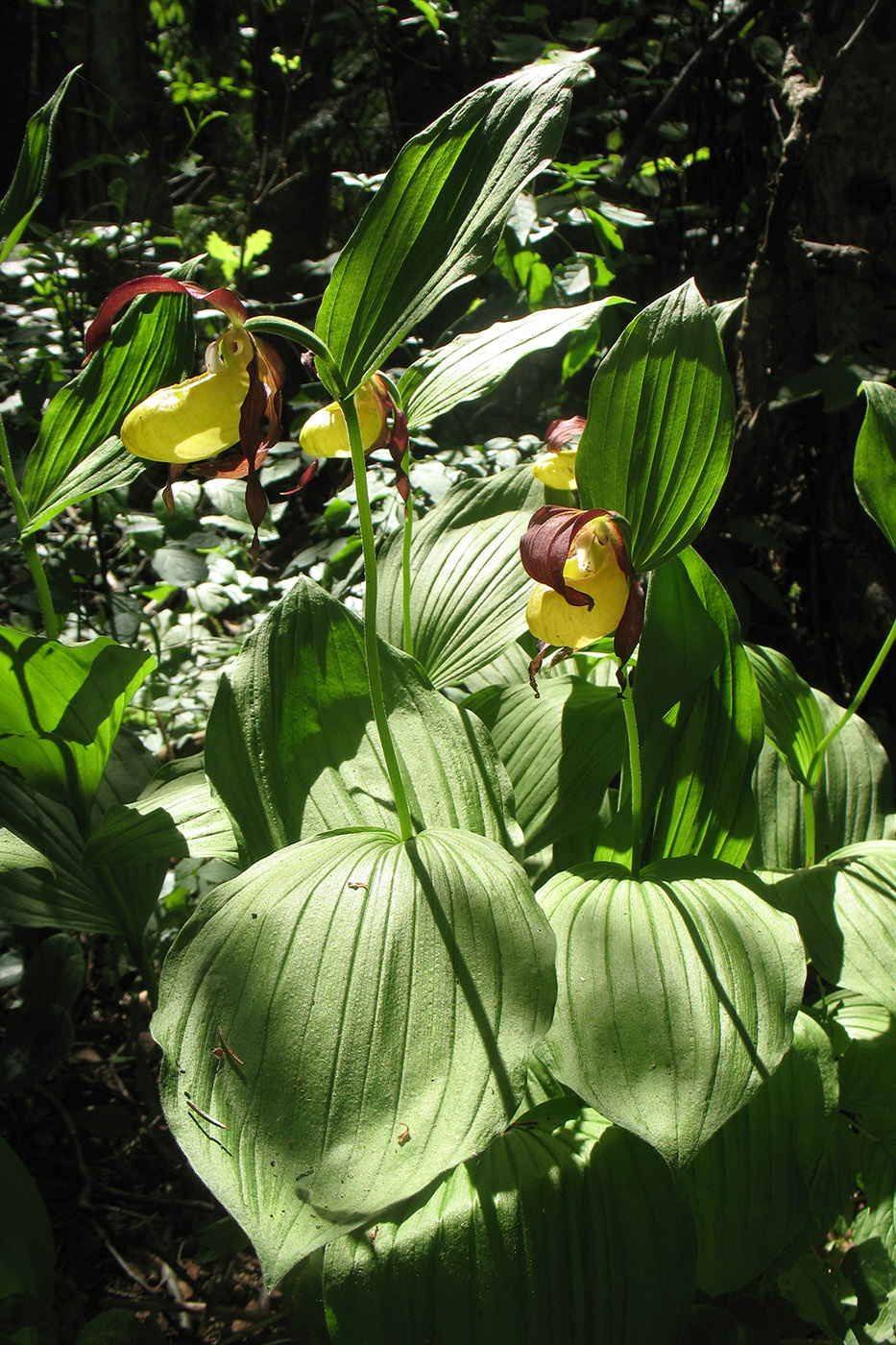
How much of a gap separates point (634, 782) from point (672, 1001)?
233mm

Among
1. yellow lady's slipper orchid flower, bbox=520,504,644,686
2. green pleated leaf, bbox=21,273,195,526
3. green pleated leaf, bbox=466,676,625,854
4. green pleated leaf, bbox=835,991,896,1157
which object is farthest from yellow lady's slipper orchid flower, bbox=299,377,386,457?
green pleated leaf, bbox=835,991,896,1157

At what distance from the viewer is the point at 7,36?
337 centimetres

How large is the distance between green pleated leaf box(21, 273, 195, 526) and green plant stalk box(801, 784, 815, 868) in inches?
36.3

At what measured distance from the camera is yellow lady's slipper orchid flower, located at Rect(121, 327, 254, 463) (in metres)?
0.79

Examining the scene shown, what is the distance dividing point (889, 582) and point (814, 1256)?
1.35m

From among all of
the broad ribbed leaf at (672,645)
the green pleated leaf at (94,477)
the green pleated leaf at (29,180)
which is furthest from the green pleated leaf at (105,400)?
the broad ribbed leaf at (672,645)

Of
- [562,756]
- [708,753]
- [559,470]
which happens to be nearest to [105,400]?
[559,470]

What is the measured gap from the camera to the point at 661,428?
77 centimetres

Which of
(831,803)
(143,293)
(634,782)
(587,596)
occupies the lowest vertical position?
(831,803)

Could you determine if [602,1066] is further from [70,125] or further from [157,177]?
[70,125]

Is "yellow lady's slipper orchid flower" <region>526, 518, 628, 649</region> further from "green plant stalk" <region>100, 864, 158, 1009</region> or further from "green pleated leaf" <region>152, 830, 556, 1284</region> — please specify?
"green plant stalk" <region>100, 864, 158, 1009</region>

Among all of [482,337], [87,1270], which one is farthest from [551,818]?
[87,1270]

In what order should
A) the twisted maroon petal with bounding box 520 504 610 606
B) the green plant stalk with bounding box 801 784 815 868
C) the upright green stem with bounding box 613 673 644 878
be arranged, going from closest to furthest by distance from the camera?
the twisted maroon petal with bounding box 520 504 610 606
the upright green stem with bounding box 613 673 644 878
the green plant stalk with bounding box 801 784 815 868

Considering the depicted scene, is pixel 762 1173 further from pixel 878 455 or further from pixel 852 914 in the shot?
pixel 878 455
